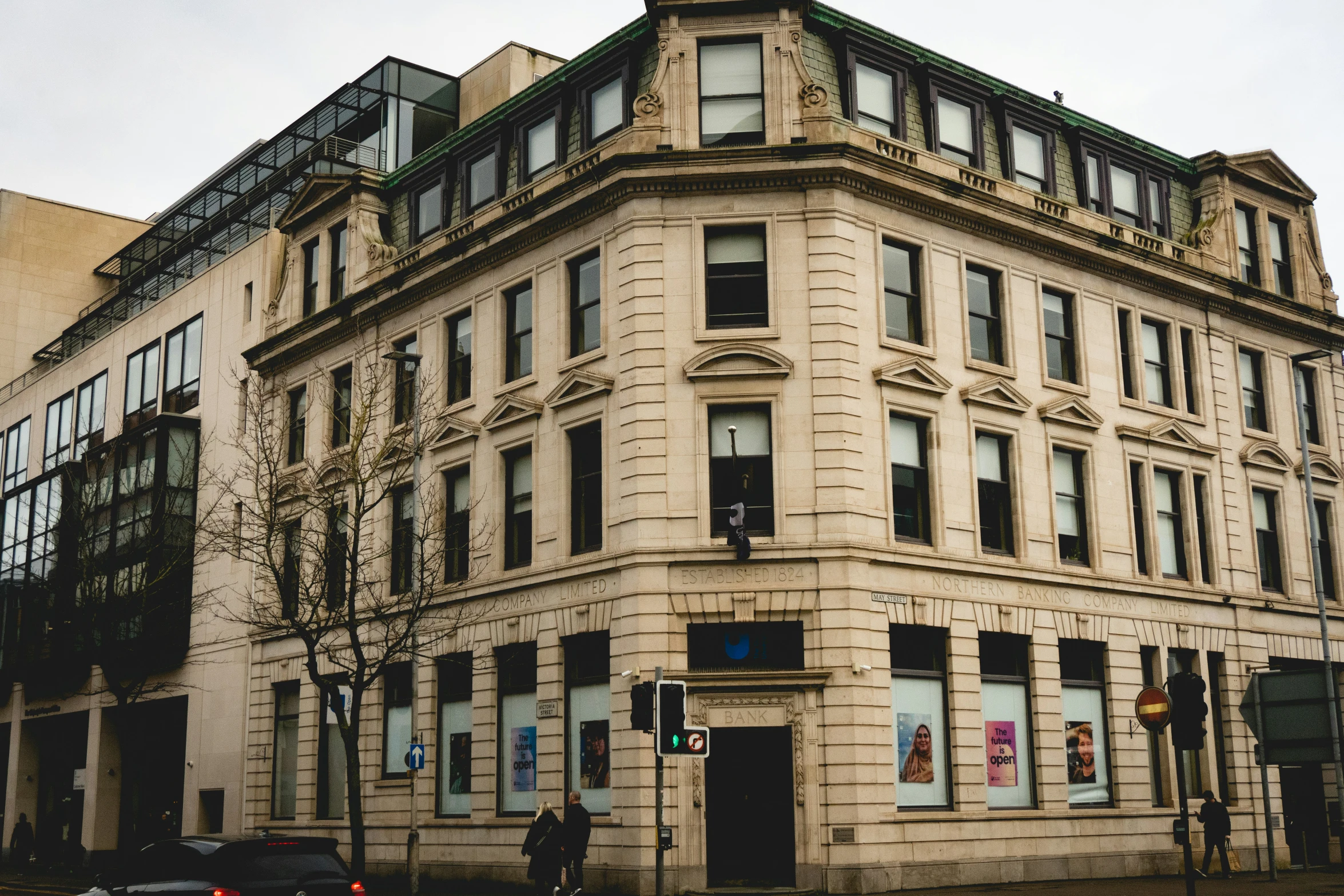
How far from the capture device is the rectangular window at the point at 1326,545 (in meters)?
39.2

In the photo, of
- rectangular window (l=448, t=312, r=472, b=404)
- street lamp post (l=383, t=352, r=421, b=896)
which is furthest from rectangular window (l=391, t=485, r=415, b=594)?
rectangular window (l=448, t=312, r=472, b=404)

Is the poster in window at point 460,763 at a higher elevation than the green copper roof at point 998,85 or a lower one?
lower

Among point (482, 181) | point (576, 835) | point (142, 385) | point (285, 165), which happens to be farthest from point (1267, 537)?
point (142, 385)

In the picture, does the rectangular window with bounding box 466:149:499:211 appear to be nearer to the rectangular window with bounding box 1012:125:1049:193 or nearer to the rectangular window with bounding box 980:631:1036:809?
the rectangular window with bounding box 1012:125:1049:193

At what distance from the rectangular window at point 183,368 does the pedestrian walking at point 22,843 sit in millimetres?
16405

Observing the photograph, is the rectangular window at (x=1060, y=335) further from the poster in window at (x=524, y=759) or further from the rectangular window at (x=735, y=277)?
the poster in window at (x=524, y=759)

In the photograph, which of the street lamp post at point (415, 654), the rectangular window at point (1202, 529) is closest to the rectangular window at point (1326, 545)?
the rectangular window at point (1202, 529)

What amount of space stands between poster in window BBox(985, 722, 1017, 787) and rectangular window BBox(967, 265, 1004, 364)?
828cm

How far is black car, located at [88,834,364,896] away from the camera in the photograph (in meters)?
15.6

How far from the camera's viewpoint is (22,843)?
164 feet

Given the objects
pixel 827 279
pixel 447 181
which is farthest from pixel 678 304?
pixel 447 181

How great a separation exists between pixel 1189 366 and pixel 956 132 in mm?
9654

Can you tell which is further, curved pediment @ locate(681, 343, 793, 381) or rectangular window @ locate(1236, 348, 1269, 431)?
rectangular window @ locate(1236, 348, 1269, 431)

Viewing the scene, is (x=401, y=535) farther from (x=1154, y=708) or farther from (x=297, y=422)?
(x=1154, y=708)
